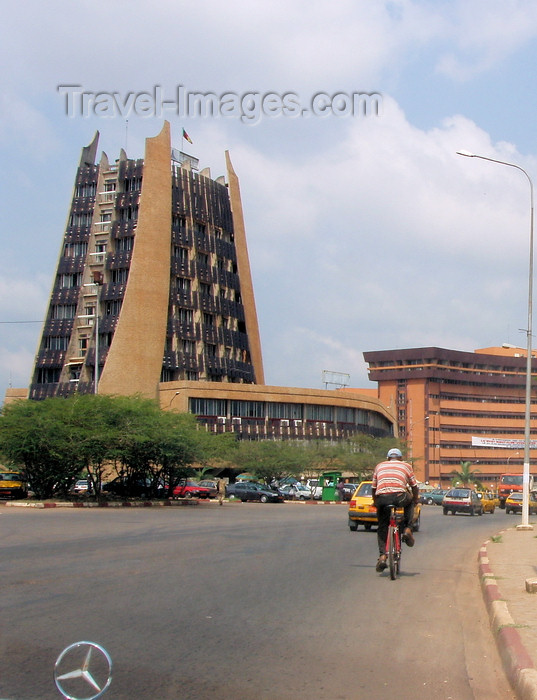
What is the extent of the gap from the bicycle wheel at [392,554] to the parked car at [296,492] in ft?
166

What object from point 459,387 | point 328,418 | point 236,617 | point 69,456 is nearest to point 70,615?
point 236,617

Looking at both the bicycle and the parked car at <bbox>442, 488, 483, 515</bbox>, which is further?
the parked car at <bbox>442, 488, 483, 515</bbox>

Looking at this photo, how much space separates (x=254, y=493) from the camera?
56.3 m

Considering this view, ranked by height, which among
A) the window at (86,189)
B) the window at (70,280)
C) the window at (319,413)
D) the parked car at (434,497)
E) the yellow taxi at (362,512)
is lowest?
the parked car at (434,497)

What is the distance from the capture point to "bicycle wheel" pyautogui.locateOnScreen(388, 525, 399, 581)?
11914 mm

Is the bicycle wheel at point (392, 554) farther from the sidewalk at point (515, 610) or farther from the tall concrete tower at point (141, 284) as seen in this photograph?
the tall concrete tower at point (141, 284)

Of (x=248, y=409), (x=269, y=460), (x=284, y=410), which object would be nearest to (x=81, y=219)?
(x=248, y=409)

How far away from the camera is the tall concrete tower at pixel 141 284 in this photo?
267ft

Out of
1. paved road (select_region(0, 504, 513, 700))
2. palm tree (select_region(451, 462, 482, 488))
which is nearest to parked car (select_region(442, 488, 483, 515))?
paved road (select_region(0, 504, 513, 700))

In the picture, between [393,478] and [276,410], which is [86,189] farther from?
[393,478]

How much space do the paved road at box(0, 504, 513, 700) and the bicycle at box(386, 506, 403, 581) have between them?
0.25 metres

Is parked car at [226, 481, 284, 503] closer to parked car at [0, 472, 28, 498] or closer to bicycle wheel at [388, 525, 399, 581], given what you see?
parked car at [0, 472, 28, 498]

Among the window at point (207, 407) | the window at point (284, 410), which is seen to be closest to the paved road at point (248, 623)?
the window at point (207, 407)

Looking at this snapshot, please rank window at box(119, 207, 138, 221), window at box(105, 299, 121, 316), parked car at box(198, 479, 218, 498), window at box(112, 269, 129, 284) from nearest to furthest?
parked car at box(198, 479, 218, 498), window at box(105, 299, 121, 316), window at box(112, 269, 129, 284), window at box(119, 207, 138, 221)
